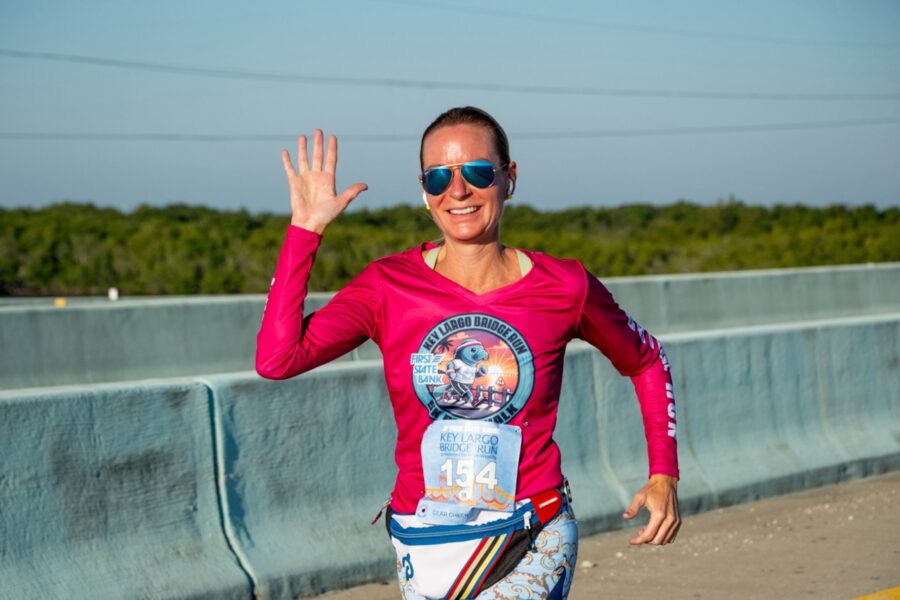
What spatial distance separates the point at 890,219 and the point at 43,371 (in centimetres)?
3619

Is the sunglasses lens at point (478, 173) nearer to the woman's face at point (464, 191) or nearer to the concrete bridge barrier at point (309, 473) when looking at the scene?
the woman's face at point (464, 191)

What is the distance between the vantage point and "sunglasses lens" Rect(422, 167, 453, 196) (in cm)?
373

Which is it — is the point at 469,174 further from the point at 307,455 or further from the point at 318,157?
the point at 307,455

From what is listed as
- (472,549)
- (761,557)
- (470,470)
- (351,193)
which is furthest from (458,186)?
(761,557)

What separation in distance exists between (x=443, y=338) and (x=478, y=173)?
17.3 inches

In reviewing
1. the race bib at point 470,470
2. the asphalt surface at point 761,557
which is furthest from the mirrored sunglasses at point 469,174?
the asphalt surface at point 761,557

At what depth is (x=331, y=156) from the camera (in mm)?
3797

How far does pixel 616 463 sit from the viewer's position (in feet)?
27.8

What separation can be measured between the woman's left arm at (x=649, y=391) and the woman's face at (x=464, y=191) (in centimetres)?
31

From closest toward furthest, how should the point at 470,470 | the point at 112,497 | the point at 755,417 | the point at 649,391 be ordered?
the point at 470,470 → the point at 649,391 → the point at 112,497 → the point at 755,417

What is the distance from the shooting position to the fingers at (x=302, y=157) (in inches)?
149

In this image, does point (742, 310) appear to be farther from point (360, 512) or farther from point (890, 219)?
point (890, 219)

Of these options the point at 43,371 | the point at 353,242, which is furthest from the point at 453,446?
the point at 353,242

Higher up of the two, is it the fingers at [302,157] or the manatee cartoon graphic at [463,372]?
the fingers at [302,157]
